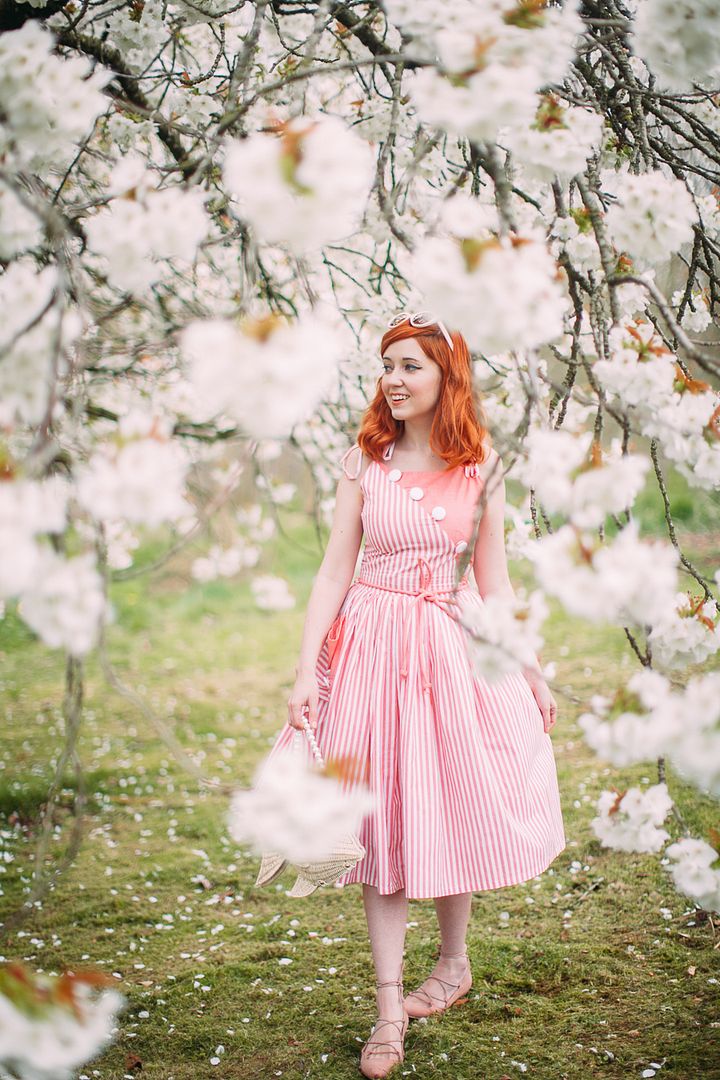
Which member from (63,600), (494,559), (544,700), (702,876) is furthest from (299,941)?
(63,600)

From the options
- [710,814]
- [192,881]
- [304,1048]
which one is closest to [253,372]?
[304,1048]

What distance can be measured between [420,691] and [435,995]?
0.78 metres

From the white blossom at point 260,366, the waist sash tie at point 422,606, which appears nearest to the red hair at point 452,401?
the waist sash tie at point 422,606

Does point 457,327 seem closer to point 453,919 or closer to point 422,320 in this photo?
point 422,320

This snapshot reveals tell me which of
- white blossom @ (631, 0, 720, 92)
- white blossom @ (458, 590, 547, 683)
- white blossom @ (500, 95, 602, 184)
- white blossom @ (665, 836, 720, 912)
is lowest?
white blossom @ (665, 836, 720, 912)

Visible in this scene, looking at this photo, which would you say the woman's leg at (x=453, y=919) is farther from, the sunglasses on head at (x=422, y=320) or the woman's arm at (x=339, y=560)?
the sunglasses on head at (x=422, y=320)

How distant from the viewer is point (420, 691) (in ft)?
6.38

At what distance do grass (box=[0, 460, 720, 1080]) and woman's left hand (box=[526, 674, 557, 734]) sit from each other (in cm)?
5

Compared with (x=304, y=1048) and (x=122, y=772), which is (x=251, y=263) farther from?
(x=122, y=772)

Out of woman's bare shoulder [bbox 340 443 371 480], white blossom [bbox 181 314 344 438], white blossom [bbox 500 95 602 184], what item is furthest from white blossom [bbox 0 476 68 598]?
woman's bare shoulder [bbox 340 443 371 480]

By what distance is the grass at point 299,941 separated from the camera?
198 cm

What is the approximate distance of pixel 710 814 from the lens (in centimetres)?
300

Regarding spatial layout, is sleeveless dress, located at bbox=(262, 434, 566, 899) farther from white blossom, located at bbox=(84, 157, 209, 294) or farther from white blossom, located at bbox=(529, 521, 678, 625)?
white blossom, located at bbox=(84, 157, 209, 294)

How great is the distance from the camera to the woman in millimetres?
1891
